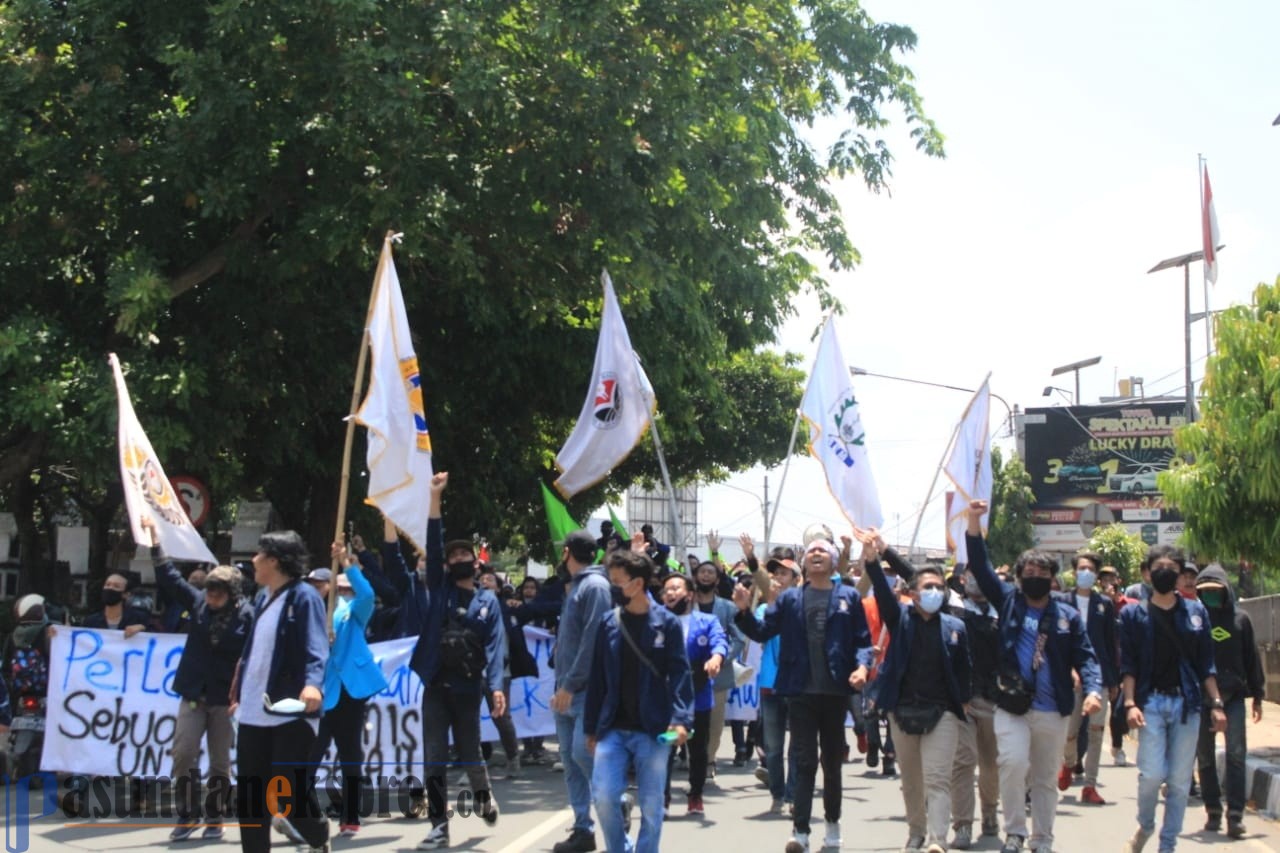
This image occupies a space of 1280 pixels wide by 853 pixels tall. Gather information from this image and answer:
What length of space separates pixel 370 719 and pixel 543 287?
6314 mm

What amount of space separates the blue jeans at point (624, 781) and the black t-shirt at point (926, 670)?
1908 millimetres

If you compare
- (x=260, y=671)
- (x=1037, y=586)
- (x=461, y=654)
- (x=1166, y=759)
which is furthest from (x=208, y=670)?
(x=1166, y=759)

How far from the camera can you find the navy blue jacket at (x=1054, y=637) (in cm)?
861

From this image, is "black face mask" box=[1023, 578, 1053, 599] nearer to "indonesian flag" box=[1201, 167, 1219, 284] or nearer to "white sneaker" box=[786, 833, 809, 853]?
"white sneaker" box=[786, 833, 809, 853]

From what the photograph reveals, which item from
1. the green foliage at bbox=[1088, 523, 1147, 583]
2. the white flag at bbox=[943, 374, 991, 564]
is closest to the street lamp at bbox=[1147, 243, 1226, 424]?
the green foliage at bbox=[1088, 523, 1147, 583]

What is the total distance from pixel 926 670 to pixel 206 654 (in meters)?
4.60

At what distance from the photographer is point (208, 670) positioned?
32.4ft

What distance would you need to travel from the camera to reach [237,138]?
1483 cm

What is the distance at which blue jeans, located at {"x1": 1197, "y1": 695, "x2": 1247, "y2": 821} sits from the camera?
1055 cm

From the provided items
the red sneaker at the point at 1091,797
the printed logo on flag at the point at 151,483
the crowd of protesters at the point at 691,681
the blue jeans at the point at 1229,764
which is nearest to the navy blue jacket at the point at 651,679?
the crowd of protesters at the point at 691,681

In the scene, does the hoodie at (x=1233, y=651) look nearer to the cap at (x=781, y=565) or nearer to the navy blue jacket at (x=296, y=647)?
the cap at (x=781, y=565)

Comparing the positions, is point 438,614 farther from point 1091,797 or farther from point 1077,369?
point 1077,369

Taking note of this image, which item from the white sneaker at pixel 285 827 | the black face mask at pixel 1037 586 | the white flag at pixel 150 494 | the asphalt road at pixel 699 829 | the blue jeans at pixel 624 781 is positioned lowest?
the asphalt road at pixel 699 829

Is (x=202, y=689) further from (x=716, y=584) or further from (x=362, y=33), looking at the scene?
(x=362, y=33)
